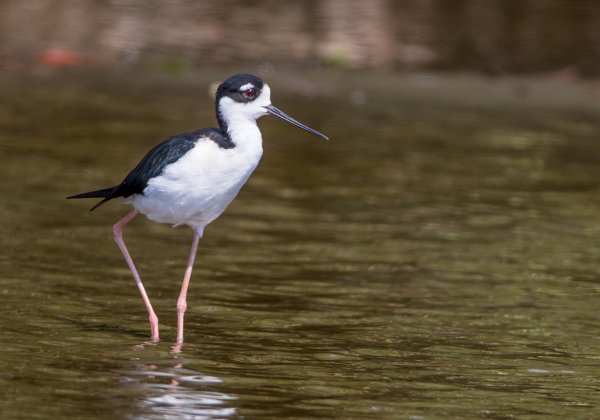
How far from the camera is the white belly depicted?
22.2 feet

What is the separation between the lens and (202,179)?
6.78 m

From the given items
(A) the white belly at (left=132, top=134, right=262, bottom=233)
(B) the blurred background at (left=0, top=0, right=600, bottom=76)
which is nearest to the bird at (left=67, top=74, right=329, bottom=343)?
(A) the white belly at (left=132, top=134, right=262, bottom=233)

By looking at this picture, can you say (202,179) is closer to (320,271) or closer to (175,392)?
(175,392)

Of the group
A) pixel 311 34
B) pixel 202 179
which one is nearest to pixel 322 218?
pixel 202 179

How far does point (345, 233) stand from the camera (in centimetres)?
973

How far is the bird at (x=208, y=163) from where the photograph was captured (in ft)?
22.2

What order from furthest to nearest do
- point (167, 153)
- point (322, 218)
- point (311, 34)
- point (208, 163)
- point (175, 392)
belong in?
point (311, 34) < point (322, 218) < point (167, 153) < point (208, 163) < point (175, 392)

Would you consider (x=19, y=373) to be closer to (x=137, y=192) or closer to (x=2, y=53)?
(x=137, y=192)

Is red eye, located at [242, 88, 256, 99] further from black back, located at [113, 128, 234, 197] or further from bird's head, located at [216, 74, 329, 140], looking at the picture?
black back, located at [113, 128, 234, 197]

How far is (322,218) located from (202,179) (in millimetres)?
3481

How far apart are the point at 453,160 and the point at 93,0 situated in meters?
7.67

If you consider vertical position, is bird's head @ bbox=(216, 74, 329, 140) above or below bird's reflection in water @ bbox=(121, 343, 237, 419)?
above

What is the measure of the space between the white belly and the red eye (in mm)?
233

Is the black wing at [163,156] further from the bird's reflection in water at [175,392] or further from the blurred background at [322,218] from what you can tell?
the bird's reflection in water at [175,392]
